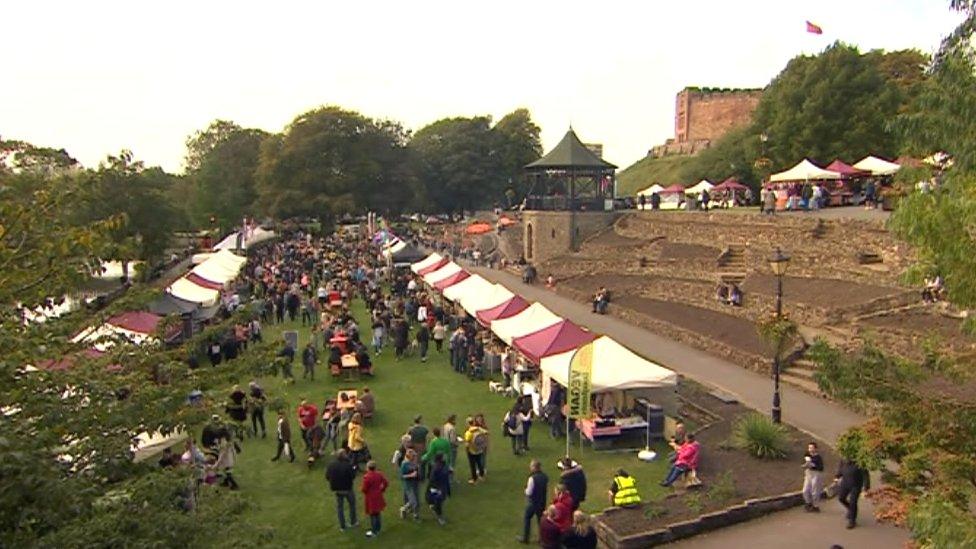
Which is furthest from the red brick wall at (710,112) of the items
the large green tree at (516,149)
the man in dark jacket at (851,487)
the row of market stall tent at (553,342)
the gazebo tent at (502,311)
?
the man in dark jacket at (851,487)

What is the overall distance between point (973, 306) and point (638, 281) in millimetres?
24922

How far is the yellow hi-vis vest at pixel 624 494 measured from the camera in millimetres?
11117

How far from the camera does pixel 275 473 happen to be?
13.1m

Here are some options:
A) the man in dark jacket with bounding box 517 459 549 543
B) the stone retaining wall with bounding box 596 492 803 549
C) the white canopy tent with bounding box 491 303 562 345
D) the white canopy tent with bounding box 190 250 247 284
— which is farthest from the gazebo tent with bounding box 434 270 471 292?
the stone retaining wall with bounding box 596 492 803 549

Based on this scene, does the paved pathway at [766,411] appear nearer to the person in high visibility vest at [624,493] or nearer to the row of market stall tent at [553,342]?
the person in high visibility vest at [624,493]

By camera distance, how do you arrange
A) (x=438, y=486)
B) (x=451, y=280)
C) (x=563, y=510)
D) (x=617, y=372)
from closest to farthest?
(x=563, y=510)
(x=438, y=486)
(x=617, y=372)
(x=451, y=280)

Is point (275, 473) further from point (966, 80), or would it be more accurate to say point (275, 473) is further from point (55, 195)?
point (966, 80)

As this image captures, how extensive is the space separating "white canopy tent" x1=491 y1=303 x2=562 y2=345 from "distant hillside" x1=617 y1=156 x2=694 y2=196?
65188 millimetres

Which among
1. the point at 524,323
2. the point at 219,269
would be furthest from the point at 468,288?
the point at 219,269

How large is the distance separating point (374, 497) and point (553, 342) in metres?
6.64

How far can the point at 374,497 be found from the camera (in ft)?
34.8

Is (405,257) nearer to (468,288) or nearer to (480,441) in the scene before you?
(468,288)

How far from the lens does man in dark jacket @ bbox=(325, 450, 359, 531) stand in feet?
35.0

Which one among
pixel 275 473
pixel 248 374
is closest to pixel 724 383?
pixel 275 473
